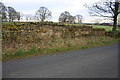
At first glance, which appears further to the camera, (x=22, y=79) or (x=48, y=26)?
(x=48, y=26)

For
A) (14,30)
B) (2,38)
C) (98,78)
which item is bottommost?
(98,78)

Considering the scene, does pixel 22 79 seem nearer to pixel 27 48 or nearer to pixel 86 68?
pixel 86 68

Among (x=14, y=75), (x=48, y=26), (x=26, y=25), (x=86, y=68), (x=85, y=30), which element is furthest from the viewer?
(x=85, y=30)

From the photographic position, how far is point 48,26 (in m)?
13.6

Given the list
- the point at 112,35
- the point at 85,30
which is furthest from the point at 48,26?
the point at 112,35

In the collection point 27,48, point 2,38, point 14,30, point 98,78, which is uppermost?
point 14,30

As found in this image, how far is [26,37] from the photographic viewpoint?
11188 millimetres

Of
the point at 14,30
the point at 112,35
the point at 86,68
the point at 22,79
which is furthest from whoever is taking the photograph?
the point at 112,35

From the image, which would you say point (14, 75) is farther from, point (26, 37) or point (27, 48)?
point (26, 37)

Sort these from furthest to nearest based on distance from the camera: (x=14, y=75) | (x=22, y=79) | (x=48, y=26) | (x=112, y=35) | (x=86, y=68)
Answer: (x=112, y=35) → (x=48, y=26) → (x=86, y=68) → (x=14, y=75) → (x=22, y=79)

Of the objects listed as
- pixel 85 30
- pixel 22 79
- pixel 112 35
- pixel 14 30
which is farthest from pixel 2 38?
pixel 112 35

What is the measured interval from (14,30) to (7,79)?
21.5 feet

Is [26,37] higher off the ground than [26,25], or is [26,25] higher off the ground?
[26,25]

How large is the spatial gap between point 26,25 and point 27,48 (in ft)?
9.26
